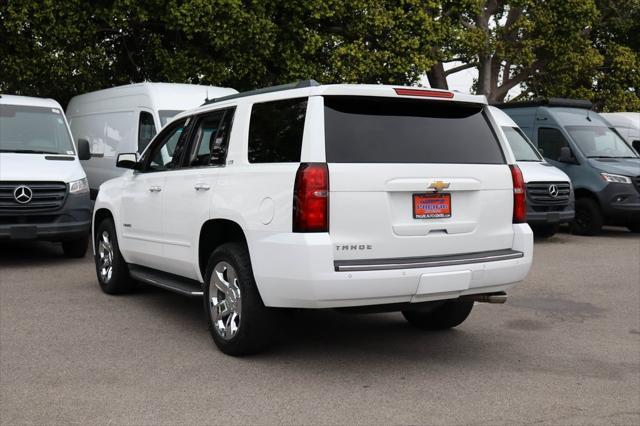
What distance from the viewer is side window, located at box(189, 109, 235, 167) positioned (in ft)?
19.7

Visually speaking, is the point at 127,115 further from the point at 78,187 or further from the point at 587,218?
the point at 587,218

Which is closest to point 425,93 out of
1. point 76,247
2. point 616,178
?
point 76,247

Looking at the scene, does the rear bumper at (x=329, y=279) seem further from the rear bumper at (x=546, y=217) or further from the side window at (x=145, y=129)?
the rear bumper at (x=546, y=217)

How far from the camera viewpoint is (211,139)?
6.25 meters

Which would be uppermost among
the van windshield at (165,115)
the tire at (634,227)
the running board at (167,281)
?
the van windshield at (165,115)

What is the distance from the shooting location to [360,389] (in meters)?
4.90

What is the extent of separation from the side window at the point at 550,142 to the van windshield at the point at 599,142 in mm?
218

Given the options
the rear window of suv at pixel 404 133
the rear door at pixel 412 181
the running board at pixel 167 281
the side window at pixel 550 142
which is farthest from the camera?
the side window at pixel 550 142

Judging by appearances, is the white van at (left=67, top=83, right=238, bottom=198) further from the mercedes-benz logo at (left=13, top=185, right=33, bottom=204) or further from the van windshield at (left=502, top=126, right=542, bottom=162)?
the van windshield at (left=502, top=126, right=542, bottom=162)

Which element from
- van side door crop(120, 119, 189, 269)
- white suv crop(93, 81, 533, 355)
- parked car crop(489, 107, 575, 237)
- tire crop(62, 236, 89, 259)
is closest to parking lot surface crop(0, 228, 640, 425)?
white suv crop(93, 81, 533, 355)

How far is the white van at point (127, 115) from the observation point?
12.2m

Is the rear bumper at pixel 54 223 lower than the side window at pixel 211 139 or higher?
lower

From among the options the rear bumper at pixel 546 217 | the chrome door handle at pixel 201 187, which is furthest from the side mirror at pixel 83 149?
the rear bumper at pixel 546 217

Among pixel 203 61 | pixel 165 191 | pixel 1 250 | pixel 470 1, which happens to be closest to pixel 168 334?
pixel 165 191
